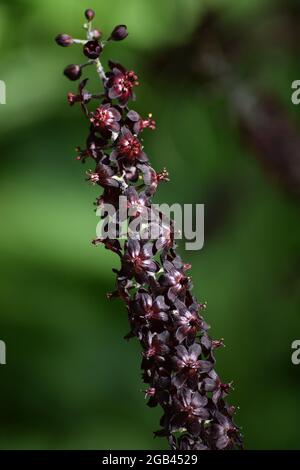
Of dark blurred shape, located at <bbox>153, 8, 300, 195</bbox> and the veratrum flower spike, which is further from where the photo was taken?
dark blurred shape, located at <bbox>153, 8, 300, 195</bbox>

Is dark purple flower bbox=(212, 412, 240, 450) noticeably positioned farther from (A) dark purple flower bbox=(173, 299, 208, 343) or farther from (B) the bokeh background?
(B) the bokeh background

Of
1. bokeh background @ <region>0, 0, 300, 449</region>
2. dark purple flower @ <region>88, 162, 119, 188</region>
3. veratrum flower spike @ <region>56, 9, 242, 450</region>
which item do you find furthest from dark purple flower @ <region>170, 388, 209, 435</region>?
bokeh background @ <region>0, 0, 300, 449</region>

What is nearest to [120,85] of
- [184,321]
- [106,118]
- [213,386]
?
[106,118]

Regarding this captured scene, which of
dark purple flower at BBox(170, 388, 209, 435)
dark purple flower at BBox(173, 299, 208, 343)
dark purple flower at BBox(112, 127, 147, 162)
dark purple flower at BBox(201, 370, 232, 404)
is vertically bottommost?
dark purple flower at BBox(170, 388, 209, 435)

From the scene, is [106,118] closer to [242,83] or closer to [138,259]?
[138,259]

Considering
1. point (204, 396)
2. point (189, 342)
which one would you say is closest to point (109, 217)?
point (189, 342)

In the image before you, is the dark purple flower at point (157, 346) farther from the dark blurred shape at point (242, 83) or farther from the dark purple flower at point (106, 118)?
the dark blurred shape at point (242, 83)

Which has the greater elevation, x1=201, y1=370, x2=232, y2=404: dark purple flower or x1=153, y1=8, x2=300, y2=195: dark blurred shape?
x1=153, y1=8, x2=300, y2=195: dark blurred shape

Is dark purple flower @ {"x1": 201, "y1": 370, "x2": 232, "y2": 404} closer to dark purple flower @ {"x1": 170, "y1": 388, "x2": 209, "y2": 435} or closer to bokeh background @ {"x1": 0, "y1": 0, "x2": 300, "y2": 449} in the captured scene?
dark purple flower @ {"x1": 170, "y1": 388, "x2": 209, "y2": 435}
